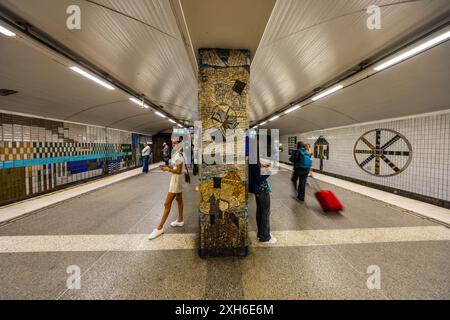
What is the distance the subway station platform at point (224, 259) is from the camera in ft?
6.84

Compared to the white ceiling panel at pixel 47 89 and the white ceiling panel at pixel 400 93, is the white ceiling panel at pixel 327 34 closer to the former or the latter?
the white ceiling panel at pixel 400 93

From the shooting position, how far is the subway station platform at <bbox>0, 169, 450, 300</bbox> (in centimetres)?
208

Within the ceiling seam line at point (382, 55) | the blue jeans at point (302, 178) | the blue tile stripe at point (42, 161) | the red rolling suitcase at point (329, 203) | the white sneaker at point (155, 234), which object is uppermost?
the ceiling seam line at point (382, 55)

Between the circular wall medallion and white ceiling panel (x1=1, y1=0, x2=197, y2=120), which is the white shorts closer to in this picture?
white ceiling panel (x1=1, y1=0, x2=197, y2=120)

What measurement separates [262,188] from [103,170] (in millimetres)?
9944

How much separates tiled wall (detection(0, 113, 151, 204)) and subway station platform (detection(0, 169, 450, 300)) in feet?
6.52

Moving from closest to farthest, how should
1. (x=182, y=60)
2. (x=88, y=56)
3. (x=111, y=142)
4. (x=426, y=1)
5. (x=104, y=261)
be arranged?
(x=426, y=1)
(x=104, y=261)
(x=88, y=56)
(x=182, y=60)
(x=111, y=142)

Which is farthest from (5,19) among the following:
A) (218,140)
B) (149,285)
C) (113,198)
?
(113,198)

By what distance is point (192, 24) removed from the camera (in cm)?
242

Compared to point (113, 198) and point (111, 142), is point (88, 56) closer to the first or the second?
point (113, 198)

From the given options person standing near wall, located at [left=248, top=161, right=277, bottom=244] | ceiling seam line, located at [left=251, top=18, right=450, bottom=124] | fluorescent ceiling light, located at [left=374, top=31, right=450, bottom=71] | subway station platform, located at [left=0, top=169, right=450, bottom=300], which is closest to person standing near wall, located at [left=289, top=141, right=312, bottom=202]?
subway station platform, located at [left=0, top=169, right=450, bottom=300]

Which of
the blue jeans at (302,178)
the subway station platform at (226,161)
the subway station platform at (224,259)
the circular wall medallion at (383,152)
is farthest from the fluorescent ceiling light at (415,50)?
the circular wall medallion at (383,152)

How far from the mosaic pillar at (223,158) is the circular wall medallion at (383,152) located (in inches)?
266

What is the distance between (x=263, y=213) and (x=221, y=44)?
2.88 m
